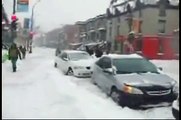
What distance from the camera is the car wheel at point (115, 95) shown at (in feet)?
38.8

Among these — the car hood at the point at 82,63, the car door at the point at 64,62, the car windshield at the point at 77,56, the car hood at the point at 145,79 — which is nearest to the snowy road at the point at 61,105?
the car hood at the point at 145,79

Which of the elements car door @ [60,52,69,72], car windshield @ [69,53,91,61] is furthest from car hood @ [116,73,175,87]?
car windshield @ [69,53,91,61]

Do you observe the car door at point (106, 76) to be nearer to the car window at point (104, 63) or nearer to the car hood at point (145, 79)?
the car window at point (104, 63)

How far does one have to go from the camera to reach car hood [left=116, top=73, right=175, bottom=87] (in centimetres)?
1166

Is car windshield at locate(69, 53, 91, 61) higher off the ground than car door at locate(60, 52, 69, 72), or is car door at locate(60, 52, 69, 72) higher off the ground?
car windshield at locate(69, 53, 91, 61)

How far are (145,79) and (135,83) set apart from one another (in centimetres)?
49

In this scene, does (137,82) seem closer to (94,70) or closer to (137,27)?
(94,70)

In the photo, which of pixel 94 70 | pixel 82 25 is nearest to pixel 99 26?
pixel 82 25

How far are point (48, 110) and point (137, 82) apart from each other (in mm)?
2744

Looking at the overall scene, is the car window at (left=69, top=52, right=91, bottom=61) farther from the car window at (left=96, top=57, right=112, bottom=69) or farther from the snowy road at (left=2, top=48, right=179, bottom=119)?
the snowy road at (left=2, top=48, right=179, bottom=119)

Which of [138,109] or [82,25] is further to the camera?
[82,25]

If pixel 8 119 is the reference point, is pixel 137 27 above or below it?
above

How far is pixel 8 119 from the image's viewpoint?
9.73 metres

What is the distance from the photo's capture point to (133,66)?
13.4 metres
